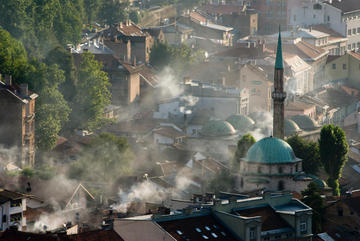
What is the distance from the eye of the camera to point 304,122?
139 m

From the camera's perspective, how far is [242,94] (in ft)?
486

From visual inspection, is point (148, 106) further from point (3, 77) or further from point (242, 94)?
point (3, 77)

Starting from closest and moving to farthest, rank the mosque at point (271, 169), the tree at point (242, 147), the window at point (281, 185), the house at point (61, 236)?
1. the house at point (61, 236)
2. the window at point (281, 185)
3. the mosque at point (271, 169)
4. the tree at point (242, 147)

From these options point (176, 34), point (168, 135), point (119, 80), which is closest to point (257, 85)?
point (119, 80)

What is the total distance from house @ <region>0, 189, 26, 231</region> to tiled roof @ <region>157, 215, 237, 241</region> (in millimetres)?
10577

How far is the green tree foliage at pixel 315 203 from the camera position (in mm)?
97319

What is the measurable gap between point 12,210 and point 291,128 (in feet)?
150

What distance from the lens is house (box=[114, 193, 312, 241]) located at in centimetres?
8481

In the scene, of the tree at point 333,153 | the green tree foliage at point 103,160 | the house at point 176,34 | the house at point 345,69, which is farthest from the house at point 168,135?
the house at point 176,34

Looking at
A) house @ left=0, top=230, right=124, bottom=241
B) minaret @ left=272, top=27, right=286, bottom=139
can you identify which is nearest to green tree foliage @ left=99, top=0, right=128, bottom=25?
minaret @ left=272, top=27, right=286, bottom=139

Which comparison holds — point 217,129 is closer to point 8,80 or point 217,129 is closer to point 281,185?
point 8,80

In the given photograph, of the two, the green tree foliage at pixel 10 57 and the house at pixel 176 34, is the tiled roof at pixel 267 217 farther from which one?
the house at pixel 176 34

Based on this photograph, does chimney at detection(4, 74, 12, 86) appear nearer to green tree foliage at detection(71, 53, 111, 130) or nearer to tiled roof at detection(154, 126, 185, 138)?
green tree foliage at detection(71, 53, 111, 130)

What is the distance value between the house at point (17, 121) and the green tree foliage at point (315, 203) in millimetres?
22060
